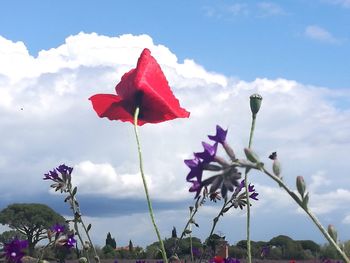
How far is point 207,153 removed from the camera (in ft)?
4.86

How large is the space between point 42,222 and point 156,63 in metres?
42.2

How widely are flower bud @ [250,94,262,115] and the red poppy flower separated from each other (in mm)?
431

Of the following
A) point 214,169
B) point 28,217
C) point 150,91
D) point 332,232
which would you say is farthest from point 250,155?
point 28,217

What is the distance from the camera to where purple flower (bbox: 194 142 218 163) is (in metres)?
1.46

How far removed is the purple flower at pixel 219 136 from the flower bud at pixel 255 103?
1.36 m

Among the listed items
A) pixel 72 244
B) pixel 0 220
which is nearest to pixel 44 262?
pixel 72 244

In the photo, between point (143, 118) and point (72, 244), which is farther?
point (72, 244)

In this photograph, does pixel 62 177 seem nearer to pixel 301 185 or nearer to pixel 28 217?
pixel 301 185

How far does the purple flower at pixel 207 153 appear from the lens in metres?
1.46

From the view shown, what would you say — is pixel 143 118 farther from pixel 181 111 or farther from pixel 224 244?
pixel 224 244

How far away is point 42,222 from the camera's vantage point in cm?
4353

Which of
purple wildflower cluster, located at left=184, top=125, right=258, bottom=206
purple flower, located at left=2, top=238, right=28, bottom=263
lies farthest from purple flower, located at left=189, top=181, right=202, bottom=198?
purple flower, located at left=2, top=238, right=28, bottom=263

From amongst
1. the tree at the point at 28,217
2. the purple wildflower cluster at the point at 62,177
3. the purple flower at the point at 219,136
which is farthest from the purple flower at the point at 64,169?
the tree at the point at 28,217

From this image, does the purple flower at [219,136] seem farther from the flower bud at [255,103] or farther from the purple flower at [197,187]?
the flower bud at [255,103]
